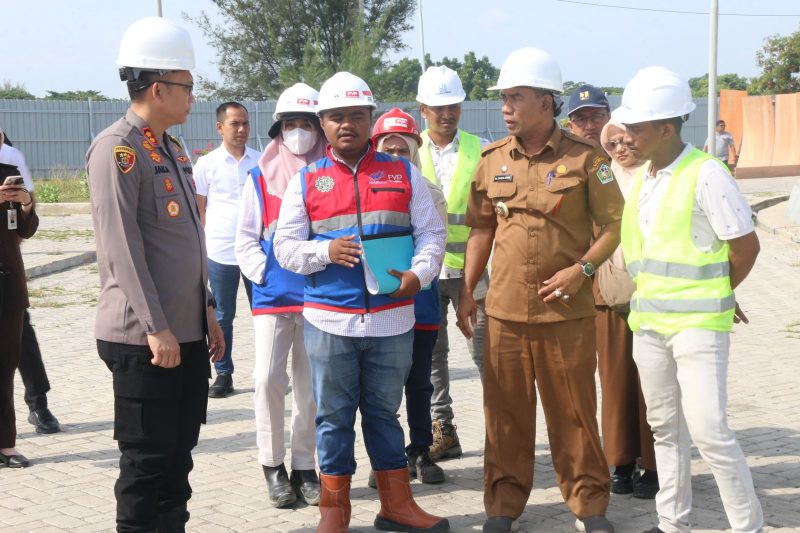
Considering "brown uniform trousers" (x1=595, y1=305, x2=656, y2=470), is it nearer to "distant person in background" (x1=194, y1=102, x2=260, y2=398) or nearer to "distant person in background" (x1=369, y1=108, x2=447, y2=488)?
"distant person in background" (x1=369, y1=108, x2=447, y2=488)

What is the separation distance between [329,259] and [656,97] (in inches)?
65.9

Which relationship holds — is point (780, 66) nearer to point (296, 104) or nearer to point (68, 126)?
point (68, 126)

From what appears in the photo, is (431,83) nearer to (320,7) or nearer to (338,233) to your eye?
(338,233)

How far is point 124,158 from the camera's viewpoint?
14.2ft

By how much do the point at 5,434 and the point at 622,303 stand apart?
387cm

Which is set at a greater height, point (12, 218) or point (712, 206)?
point (712, 206)

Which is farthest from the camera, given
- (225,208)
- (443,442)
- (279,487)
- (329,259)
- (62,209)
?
(62,209)

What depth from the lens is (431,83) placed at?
256 inches

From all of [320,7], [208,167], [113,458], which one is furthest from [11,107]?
[113,458]

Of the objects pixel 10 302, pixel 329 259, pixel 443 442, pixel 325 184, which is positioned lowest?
pixel 443 442

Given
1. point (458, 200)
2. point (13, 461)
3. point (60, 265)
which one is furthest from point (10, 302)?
point (60, 265)

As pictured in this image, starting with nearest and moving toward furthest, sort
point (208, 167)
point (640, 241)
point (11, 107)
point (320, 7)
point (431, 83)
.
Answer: point (640, 241), point (431, 83), point (208, 167), point (11, 107), point (320, 7)

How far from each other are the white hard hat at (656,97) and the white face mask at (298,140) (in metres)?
1.92

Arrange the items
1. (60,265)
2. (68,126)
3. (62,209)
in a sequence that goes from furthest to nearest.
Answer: (68,126)
(62,209)
(60,265)
